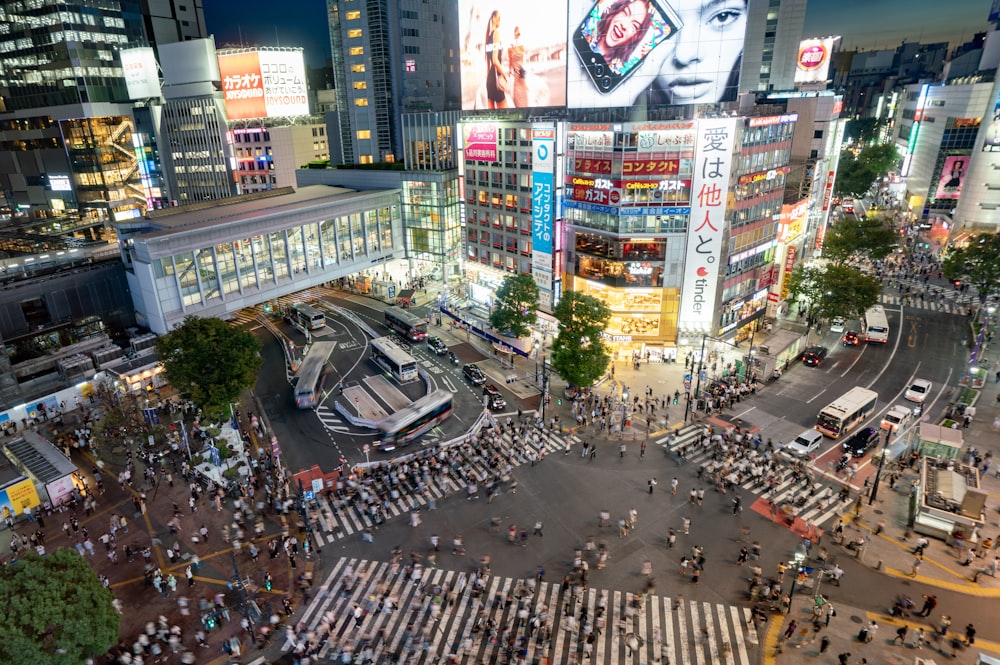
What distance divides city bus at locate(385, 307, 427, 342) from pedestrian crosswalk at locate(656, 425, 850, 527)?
3320 centimetres

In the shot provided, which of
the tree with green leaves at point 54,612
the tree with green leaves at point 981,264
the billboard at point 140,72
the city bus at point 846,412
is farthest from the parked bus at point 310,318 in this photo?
the billboard at point 140,72

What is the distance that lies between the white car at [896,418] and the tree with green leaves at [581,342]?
23278mm

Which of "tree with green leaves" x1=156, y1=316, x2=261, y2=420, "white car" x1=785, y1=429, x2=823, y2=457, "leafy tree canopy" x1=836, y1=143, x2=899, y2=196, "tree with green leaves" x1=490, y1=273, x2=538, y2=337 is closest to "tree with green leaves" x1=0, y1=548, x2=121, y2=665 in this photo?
"tree with green leaves" x1=156, y1=316, x2=261, y2=420

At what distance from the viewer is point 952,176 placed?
9275cm

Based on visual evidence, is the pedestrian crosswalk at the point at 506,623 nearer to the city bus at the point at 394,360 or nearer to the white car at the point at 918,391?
the city bus at the point at 394,360

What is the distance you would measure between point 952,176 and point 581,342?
86.6 m

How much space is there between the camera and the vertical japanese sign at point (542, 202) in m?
59.8

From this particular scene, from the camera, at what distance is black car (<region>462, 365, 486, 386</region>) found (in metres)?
54.8

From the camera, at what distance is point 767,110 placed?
204ft

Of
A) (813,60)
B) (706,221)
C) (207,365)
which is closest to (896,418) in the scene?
(706,221)

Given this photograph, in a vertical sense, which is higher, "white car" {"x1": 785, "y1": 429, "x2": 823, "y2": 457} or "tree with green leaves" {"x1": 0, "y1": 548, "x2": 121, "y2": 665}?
"tree with green leaves" {"x1": 0, "y1": 548, "x2": 121, "y2": 665}

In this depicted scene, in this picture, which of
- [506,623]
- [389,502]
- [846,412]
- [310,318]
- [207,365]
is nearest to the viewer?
[506,623]

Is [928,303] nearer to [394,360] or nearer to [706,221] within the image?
Result: [706,221]

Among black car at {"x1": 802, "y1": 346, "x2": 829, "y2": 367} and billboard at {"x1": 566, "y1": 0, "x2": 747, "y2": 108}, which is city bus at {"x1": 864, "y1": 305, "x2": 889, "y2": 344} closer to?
black car at {"x1": 802, "y1": 346, "x2": 829, "y2": 367}
